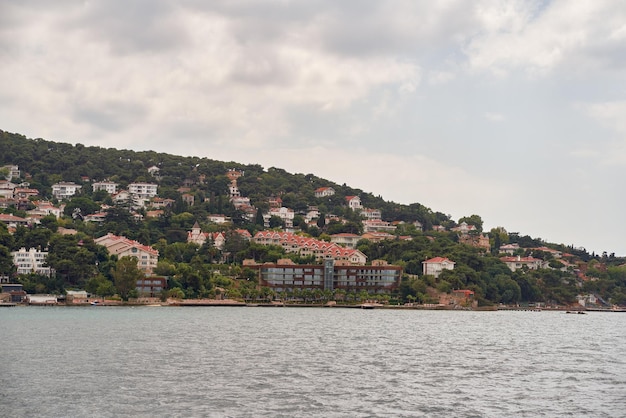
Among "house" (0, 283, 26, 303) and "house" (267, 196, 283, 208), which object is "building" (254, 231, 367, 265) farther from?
"house" (0, 283, 26, 303)

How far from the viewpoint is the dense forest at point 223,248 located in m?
110

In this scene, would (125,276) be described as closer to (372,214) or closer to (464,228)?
(372,214)

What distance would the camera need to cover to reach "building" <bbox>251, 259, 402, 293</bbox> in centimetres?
12312

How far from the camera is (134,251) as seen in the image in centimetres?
11838

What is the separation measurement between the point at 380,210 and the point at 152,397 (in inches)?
6541

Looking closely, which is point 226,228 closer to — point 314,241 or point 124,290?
point 314,241

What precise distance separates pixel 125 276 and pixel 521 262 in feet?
270

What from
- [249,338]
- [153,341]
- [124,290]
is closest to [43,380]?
[153,341]

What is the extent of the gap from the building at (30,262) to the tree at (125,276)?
31.1ft

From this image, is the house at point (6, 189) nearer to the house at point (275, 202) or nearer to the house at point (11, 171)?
the house at point (11, 171)

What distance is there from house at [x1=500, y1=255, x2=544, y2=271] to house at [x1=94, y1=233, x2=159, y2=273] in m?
65.7

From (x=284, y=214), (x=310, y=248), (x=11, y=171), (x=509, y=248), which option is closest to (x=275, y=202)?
(x=284, y=214)

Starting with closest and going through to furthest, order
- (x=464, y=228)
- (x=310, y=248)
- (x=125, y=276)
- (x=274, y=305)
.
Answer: (x=125, y=276) → (x=274, y=305) → (x=310, y=248) → (x=464, y=228)

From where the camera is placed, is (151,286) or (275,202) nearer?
(151,286)
